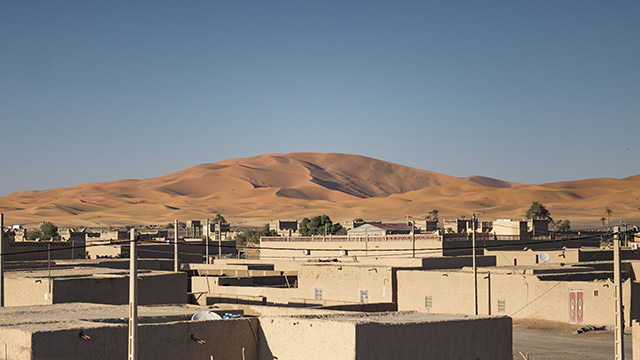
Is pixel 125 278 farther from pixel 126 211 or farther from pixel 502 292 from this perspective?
pixel 126 211

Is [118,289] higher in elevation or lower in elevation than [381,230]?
lower

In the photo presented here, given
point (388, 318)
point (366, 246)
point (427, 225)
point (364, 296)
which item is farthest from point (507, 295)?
point (427, 225)

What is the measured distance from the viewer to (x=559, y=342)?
2734 centimetres

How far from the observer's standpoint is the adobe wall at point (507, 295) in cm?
2945

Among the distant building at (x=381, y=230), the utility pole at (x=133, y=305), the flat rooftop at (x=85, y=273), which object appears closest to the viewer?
the utility pole at (x=133, y=305)

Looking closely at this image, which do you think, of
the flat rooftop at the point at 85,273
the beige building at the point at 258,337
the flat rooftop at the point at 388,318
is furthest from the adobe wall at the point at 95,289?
the flat rooftop at the point at 388,318

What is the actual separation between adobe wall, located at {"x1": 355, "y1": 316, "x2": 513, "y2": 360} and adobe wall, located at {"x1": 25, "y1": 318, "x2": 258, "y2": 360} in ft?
8.53

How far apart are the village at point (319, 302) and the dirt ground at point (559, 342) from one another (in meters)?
0.47

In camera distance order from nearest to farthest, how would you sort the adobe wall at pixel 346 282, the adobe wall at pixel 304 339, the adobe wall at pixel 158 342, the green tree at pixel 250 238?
the adobe wall at pixel 158 342 → the adobe wall at pixel 304 339 → the adobe wall at pixel 346 282 → the green tree at pixel 250 238

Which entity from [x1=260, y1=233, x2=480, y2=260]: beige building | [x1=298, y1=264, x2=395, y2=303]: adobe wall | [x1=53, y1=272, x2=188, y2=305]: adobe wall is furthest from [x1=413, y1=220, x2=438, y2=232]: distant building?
[x1=53, y1=272, x2=188, y2=305]: adobe wall

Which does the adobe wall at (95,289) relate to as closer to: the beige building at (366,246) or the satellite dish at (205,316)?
the satellite dish at (205,316)

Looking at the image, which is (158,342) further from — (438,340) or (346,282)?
(346,282)

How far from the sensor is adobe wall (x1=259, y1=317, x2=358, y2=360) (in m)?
14.8

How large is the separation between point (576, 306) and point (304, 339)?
1745cm
